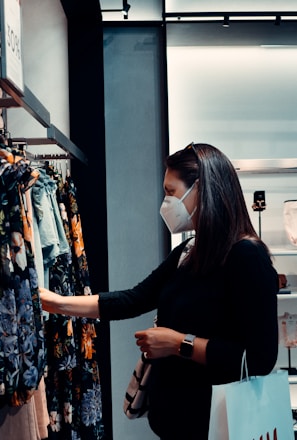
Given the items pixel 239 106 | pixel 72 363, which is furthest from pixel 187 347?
pixel 239 106

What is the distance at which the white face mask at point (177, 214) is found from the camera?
6.57ft

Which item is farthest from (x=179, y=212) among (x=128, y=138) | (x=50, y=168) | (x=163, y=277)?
(x=128, y=138)

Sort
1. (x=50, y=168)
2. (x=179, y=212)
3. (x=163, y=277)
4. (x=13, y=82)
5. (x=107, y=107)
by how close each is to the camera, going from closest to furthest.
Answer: (x=13, y=82)
(x=179, y=212)
(x=163, y=277)
(x=50, y=168)
(x=107, y=107)

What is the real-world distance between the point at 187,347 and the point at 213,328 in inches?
3.8

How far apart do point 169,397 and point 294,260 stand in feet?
8.94

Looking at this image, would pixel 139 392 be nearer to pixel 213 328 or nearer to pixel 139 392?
pixel 139 392

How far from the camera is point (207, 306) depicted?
6.04ft

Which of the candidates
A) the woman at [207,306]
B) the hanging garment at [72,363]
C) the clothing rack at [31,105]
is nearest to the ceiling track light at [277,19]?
the hanging garment at [72,363]

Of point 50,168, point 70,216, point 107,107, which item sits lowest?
point 70,216

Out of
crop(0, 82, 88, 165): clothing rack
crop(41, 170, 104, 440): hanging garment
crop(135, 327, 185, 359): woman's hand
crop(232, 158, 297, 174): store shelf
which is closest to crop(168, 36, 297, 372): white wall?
crop(232, 158, 297, 174): store shelf

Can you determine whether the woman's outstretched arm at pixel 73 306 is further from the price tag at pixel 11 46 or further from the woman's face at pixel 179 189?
the price tag at pixel 11 46

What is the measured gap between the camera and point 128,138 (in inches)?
170

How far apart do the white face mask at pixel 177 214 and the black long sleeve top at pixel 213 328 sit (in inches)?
6.3

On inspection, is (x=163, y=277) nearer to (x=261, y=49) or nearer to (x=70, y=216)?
(x=70, y=216)
